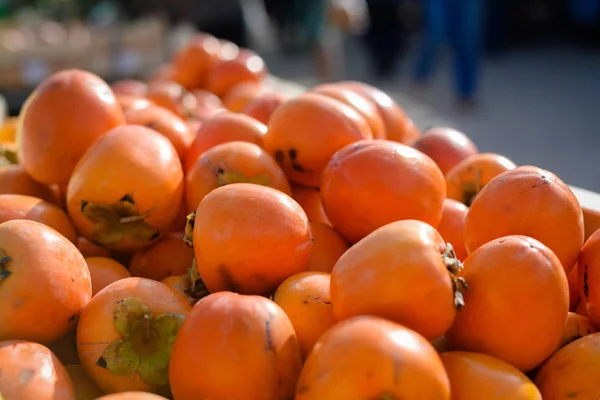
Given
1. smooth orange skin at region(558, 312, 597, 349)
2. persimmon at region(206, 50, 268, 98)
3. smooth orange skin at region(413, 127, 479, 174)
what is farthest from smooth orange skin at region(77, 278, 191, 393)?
persimmon at region(206, 50, 268, 98)

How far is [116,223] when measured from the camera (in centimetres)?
163

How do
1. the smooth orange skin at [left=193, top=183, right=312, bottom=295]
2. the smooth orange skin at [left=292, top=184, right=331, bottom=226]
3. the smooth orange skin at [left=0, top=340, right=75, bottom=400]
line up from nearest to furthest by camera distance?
the smooth orange skin at [left=0, top=340, right=75, bottom=400] < the smooth orange skin at [left=193, top=183, right=312, bottom=295] < the smooth orange skin at [left=292, top=184, right=331, bottom=226]

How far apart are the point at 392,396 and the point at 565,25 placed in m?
12.2

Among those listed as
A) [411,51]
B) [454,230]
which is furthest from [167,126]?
[411,51]

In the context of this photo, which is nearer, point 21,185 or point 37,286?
point 37,286

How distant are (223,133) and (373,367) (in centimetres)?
101

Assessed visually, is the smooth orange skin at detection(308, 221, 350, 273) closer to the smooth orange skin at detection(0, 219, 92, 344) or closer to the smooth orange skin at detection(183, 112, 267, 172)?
the smooth orange skin at detection(183, 112, 267, 172)

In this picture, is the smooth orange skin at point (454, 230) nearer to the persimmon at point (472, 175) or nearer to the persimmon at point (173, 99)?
the persimmon at point (472, 175)

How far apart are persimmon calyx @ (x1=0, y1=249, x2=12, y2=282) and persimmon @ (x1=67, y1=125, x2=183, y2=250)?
1.14ft

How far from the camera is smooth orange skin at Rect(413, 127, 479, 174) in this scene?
7.00ft

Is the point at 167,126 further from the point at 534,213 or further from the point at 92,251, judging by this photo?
the point at 534,213

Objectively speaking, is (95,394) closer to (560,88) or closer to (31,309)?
(31,309)

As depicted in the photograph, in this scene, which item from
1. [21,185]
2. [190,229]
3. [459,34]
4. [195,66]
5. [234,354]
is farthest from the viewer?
[459,34]

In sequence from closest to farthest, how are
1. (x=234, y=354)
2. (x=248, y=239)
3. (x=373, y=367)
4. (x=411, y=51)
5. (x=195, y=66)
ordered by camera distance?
(x=373, y=367) → (x=234, y=354) → (x=248, y=239) → (x=195, y=66) → (x=411, y=51)
